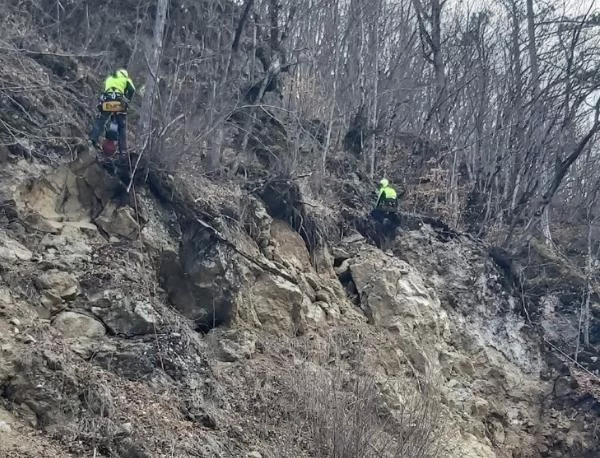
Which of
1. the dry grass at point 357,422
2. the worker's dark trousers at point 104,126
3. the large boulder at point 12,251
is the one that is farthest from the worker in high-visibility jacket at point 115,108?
the dry grass at point 357,422

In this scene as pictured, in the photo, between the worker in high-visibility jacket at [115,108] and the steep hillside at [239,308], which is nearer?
the steep hillside at [239,308]

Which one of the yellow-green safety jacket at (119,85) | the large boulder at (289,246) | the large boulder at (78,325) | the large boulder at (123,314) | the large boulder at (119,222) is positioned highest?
the yellow-green safety jacket at (119,85)

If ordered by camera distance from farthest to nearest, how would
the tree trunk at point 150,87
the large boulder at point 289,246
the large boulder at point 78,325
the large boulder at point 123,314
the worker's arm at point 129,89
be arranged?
the large boulder at point 289,246, the worker's arm at point 129,89, the tree trunk at point 150,87, the large boulder at point 123,314, the large boulder at point 78,325

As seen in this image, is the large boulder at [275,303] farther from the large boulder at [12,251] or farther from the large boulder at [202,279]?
the large boulder at [12,251]

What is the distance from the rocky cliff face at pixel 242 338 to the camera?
6.55 meters

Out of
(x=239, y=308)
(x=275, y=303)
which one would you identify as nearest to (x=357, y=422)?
(x=239, y=308)

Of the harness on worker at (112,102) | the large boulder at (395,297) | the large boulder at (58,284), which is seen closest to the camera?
the large boulder at (58,284)

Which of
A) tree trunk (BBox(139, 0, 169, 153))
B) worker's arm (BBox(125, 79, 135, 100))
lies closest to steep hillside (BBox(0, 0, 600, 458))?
tree trunk (BBox(139, 0, 169, 153))

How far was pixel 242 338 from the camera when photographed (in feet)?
29.3

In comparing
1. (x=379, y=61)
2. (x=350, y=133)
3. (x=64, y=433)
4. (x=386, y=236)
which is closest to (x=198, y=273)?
(x=64, y=433)

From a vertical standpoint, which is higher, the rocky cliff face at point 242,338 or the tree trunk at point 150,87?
the tree trunk at point 150,87

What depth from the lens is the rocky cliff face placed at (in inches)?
258

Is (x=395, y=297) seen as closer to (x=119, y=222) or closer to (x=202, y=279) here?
(x=202, y=279)

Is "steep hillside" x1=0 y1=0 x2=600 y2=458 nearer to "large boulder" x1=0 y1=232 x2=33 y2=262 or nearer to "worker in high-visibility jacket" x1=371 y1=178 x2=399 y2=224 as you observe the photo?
"large boulder" x1=0 y1=232 x2=33 y2=262
